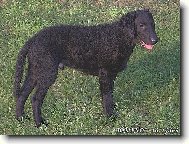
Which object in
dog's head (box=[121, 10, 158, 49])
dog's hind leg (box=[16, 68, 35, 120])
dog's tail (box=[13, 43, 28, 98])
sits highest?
dog's head (box=[121, 10, 158, 49])

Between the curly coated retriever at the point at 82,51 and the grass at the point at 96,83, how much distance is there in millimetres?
422

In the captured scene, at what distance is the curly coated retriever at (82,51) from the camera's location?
26.9 ft

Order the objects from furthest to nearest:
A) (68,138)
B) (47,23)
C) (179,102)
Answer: (47,23) → (179,102) → (68,138)

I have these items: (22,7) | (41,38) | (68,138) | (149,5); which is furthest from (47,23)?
(68,138)

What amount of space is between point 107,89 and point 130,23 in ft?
4.05

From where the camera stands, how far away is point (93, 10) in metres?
12.5

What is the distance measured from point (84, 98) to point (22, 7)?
4369 mm

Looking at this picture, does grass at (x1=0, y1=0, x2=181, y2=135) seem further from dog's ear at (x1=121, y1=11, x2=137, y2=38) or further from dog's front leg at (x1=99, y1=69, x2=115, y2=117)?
dog's ear at (x1=121, y1=11, x2=137, y2=38)

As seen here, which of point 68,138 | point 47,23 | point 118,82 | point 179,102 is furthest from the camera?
point 47,23

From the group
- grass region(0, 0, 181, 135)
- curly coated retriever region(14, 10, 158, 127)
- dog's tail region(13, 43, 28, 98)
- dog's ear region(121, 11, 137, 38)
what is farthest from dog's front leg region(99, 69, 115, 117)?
dog's tail region(13, 43, 28, 98)

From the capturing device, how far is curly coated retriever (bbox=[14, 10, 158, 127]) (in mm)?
8188

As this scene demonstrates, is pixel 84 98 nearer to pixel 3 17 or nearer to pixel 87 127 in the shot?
pixel 87 127

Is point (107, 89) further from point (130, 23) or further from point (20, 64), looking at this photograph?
point (20, 64)

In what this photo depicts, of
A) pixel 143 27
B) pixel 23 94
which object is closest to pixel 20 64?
pixel 23 94
